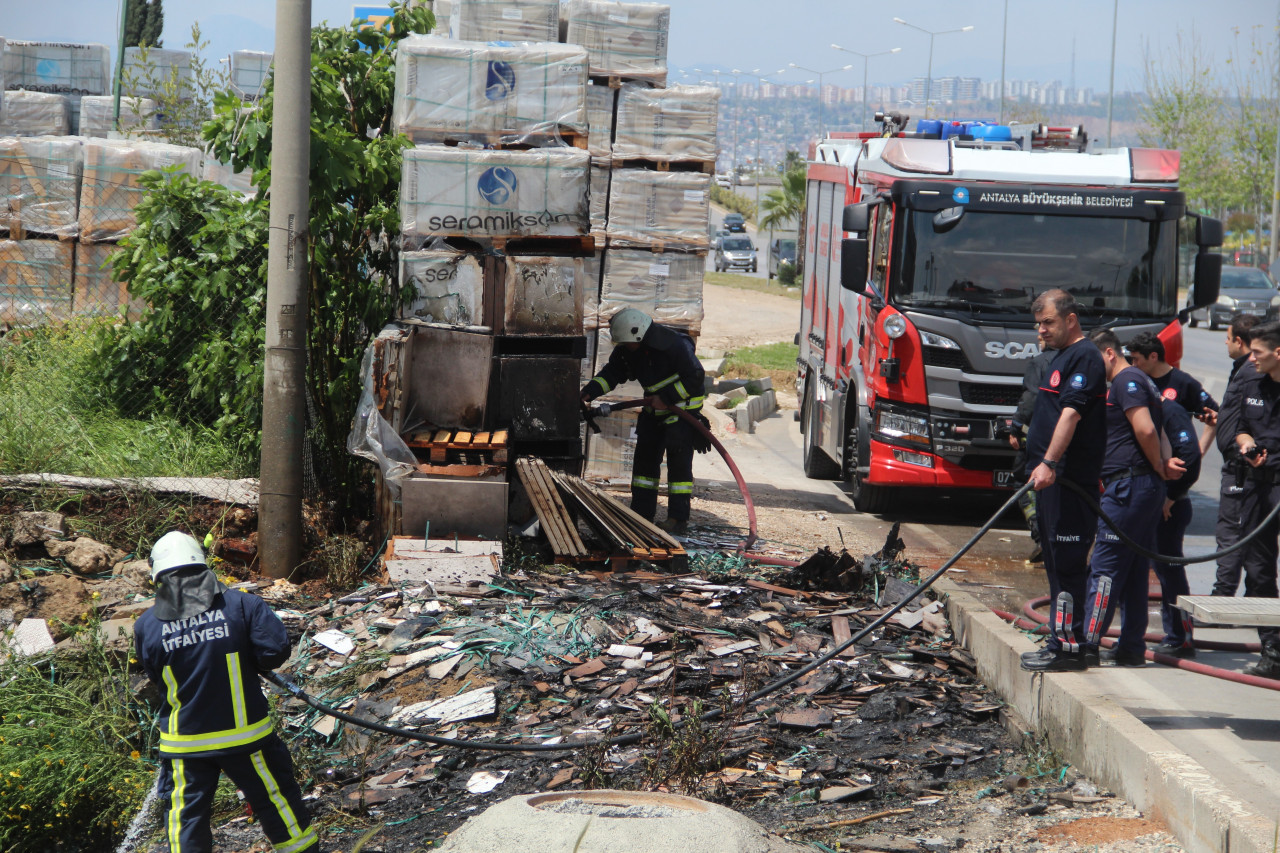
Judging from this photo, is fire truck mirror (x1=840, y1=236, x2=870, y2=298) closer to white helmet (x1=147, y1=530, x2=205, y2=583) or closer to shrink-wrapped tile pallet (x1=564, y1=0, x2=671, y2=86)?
shrink-wrapped tile pallet (x1=564, y1=0, x2=671, y2=86)

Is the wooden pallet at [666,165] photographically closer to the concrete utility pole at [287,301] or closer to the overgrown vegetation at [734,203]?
the concrete utility pole at [287,301]

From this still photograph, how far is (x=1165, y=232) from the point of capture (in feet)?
32.1

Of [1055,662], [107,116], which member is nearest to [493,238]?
[1055,662]

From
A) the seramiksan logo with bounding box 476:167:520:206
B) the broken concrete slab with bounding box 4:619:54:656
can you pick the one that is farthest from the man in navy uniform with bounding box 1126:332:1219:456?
the broken concrete slab with bounding box 4:619:54:656

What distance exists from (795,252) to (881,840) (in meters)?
41.7

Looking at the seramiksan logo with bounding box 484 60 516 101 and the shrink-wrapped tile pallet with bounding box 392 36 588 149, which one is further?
the seramiksan logo with bounding box 484 60 516 101

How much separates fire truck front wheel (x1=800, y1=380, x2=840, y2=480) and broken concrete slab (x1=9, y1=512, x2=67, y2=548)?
7.92 metres

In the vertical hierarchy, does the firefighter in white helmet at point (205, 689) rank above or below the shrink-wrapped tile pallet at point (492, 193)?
below

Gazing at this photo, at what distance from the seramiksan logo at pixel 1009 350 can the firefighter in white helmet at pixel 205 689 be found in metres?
6.94

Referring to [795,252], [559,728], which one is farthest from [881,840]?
[795,252]

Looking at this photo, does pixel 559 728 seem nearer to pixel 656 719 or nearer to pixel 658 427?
pixel 656 719

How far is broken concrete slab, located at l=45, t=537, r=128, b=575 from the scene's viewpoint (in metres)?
7.01

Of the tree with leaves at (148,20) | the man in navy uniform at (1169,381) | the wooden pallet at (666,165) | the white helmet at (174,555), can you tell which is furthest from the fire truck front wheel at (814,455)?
the tree with leaves at (148,20)

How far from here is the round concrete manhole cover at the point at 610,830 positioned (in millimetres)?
3146
